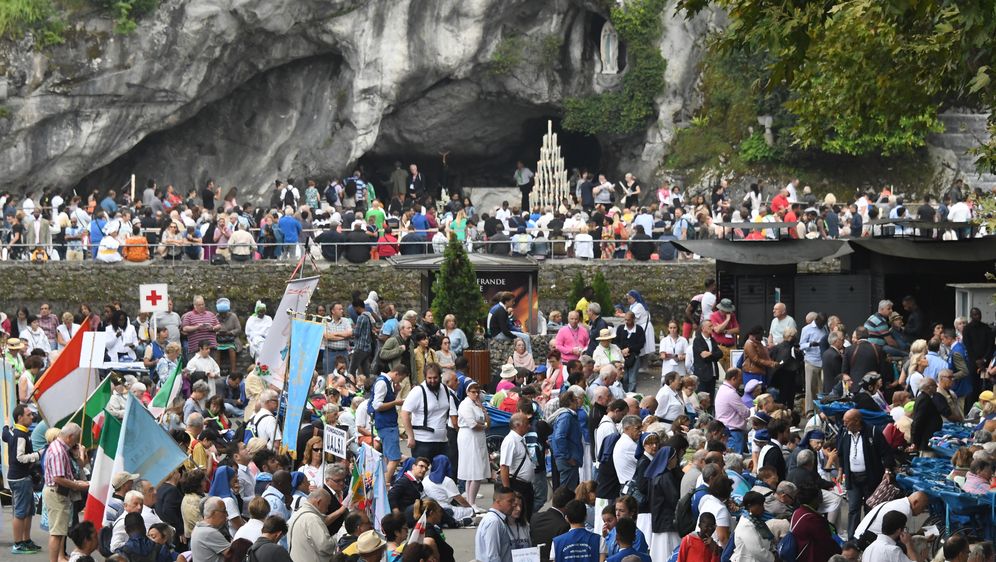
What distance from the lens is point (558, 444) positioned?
1778cm

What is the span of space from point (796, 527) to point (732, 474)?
1.70 meters

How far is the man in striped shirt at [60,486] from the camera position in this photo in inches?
646

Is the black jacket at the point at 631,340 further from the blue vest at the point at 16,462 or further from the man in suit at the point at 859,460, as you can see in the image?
the blue vest at the point at 16,462

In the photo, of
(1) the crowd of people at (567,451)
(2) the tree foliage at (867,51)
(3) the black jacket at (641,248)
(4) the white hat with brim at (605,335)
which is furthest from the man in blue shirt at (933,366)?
(3) the black jacket at (641,248)

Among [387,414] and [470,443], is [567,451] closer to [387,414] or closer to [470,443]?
[470,443]

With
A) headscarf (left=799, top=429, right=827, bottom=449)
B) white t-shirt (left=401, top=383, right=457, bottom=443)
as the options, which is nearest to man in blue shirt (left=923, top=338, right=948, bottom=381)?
headscarf (left=799, top=429, right=827, bottom=449)

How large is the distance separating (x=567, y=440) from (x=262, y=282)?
611 inches

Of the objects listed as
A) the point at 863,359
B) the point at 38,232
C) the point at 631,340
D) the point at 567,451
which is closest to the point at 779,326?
the point at 631,340

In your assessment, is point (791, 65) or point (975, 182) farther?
point (975, 182)

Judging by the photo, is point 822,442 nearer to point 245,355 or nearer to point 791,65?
point 791,65

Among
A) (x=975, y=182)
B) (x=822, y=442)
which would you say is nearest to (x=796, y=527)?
(x=822, y=442)

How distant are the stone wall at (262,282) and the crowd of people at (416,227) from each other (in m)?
0.44

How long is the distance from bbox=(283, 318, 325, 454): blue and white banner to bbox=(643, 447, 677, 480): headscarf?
376cm

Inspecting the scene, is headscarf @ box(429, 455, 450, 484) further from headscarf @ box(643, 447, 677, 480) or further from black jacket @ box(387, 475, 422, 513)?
headscarf @ box(643, 447, 677, 480)
